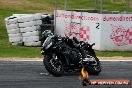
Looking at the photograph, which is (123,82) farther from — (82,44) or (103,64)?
(103,64)

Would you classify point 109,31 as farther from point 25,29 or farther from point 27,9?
point 27,9

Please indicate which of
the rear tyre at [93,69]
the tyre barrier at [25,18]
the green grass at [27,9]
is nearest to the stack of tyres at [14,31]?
the tyre barrier at [25,18]

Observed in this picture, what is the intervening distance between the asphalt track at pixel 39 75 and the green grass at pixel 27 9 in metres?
3.57

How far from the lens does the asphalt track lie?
13078mm

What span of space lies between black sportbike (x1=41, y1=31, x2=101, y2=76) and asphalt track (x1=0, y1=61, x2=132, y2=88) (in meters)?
0.25

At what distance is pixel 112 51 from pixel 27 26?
4574 mm

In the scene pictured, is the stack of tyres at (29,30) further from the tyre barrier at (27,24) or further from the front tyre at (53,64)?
the front tyre at (53,64)

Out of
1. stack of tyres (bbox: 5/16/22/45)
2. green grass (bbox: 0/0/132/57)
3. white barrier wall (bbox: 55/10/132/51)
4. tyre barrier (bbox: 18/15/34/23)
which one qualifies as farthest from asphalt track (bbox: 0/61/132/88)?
stack of tyres (bbox: 5/16/22/45)

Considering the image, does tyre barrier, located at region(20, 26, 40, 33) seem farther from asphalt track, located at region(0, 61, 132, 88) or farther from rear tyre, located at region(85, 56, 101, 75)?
rear tyre, located at region(85, 56, 101, 75)

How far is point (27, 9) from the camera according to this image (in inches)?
1762

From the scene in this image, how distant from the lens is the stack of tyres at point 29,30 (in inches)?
971

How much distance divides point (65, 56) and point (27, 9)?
30.5 metres

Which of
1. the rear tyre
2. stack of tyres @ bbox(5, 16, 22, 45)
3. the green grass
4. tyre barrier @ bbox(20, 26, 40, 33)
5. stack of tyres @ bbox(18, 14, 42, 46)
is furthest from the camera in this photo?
stack of tyres @ bbox(5, 16, 22, 45)

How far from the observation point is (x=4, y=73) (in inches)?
595
